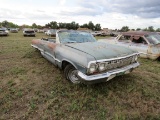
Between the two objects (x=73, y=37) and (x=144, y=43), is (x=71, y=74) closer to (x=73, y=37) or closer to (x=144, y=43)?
(x=73, y=37)

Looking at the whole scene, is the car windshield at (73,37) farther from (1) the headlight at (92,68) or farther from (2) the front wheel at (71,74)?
(1) the headlight at (92,68)

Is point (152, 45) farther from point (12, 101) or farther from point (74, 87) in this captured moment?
point (12, 101)

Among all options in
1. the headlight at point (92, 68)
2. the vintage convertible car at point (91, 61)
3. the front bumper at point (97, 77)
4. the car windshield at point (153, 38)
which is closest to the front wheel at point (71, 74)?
the vintage convertible car at point (91, 61)

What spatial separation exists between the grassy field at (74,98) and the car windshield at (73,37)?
3.92 ft

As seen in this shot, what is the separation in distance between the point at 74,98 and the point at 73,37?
7.18 feet

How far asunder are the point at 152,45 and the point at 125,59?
4031 mm

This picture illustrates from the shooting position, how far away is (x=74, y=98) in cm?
339

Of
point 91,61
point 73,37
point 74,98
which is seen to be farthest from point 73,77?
point 73,37

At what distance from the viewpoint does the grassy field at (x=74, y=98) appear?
2.85 metres

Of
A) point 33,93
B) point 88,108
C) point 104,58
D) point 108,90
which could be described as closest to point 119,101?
point 108,90

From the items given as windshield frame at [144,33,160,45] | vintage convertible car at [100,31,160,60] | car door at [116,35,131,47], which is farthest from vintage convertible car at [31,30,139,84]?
car door at [116,35,131,47]

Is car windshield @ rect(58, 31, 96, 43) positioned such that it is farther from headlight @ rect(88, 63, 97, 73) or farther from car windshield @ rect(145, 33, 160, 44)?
car windshield @ rect(145, 33, 160, 44)

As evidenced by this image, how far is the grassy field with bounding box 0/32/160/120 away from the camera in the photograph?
9.36 ft

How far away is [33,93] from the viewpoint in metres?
3.60
